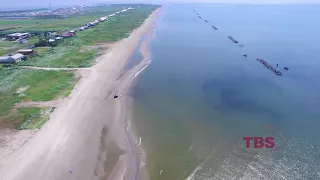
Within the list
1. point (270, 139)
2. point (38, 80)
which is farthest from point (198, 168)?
point (38, 80)

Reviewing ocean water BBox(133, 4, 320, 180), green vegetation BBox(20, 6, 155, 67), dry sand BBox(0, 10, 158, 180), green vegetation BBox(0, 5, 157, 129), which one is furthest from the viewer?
green vegetation BBox(20, 6, 155, 67)

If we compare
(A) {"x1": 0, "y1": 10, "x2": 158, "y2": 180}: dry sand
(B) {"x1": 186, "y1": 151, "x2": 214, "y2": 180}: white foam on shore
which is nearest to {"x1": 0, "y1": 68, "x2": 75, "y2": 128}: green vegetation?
(A) {"x1": 0, "y1": 10, "x2": 158, "y2": 180}: dry sand

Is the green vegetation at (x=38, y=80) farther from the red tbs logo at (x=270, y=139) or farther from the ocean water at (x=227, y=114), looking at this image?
the red tbs logo at (x=270, y=139)

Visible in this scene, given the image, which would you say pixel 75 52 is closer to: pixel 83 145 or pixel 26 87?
pixel 26 87

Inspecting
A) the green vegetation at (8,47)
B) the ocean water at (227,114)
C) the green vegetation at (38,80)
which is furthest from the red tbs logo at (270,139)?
the green vegetation at (8,47)

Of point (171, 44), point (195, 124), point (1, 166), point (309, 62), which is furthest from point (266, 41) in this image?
point (1, 166)

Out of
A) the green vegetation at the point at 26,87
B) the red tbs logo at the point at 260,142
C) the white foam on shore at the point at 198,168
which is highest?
the green vegetation at the point at 26,87

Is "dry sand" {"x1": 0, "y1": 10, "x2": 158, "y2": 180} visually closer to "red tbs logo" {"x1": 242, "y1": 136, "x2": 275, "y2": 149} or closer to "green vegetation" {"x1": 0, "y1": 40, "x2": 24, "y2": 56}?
"red tbs logo" {"x1": 242, "y1": 136, "x2": 275, "y2": 149}
